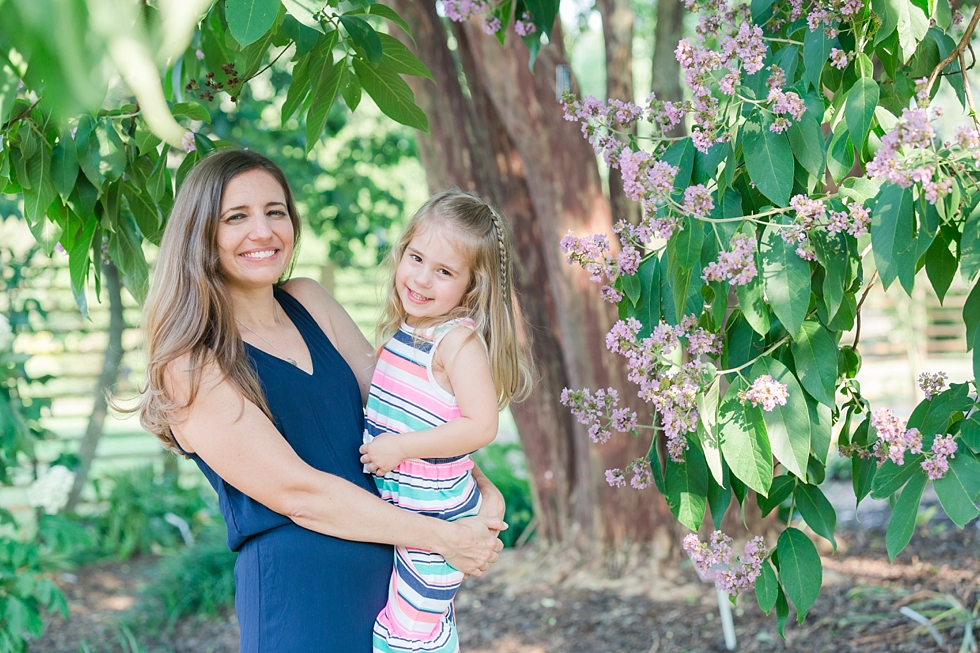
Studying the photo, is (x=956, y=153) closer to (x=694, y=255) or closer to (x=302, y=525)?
(x=694, y=255)

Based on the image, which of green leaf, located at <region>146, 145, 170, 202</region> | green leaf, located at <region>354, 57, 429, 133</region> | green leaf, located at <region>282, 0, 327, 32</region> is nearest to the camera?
green leaf, located at <region>282, 0, 327, 32</region>

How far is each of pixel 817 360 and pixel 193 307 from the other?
40.1 inches

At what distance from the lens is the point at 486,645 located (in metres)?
3.61

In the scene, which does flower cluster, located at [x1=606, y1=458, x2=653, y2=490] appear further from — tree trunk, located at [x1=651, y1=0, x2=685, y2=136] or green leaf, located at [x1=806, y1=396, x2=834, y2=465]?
tree trunk, located at [x1=651, y1=0, x2=685, y2=136]

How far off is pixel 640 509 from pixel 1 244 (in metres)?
3.82

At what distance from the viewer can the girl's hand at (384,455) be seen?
1.60 metres

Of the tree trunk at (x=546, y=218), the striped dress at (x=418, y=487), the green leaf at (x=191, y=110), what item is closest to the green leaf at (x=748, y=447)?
the striped dress at (x=418, y=487)

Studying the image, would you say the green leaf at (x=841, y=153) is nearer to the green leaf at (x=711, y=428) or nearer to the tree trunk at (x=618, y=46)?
the green leaf at (x=711, y=428)

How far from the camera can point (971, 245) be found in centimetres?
111

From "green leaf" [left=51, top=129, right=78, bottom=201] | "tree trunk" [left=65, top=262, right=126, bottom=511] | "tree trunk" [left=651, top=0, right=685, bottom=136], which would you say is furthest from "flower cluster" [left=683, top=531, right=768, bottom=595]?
"tree trunk" [left=65, top=262, right=126, bottom=511]

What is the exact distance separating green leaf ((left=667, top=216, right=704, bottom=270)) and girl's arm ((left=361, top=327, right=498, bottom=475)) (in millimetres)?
587

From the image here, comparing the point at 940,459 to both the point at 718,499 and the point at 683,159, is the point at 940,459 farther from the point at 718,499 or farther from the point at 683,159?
the point at 683,159

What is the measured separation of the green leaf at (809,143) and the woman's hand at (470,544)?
2.83ft

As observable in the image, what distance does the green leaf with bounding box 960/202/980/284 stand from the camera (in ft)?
3.58
